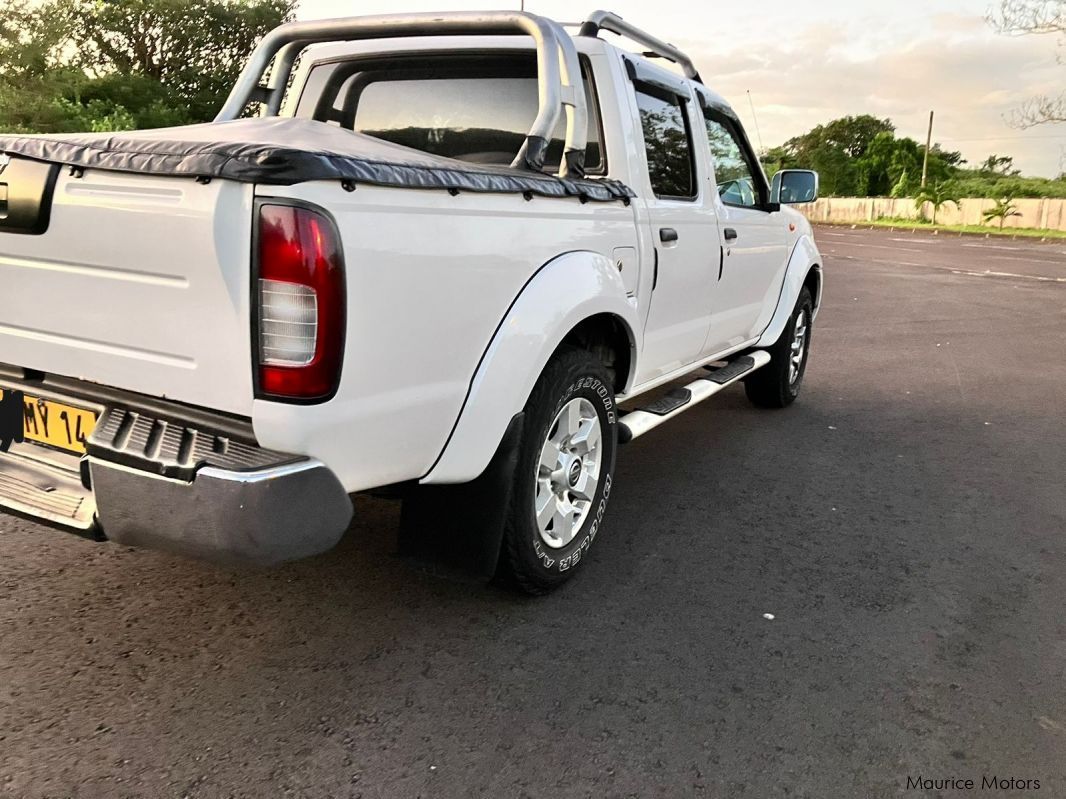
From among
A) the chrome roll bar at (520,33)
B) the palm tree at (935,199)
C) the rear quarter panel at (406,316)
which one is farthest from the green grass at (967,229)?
the rear quarter panel at (406,316)

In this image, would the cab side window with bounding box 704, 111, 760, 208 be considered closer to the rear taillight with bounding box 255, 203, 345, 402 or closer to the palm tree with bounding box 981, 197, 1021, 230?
the rear taillight with bounding box 255, 203, 345, 402

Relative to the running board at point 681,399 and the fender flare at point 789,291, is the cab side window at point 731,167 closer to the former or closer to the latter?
the fender flare at point 789,291

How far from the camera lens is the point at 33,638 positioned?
289 cm

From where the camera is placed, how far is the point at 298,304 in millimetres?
2148

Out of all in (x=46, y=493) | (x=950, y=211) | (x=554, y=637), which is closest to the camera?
(x=46, y=493)

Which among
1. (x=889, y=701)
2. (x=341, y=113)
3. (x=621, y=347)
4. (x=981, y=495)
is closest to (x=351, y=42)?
(x=341, y=113)

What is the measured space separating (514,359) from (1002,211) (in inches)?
1768

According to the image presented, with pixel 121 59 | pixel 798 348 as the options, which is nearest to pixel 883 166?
pixel 121 59

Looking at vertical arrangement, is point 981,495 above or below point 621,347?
below

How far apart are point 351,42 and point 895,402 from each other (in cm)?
463

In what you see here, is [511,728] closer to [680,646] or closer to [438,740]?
[438,740]

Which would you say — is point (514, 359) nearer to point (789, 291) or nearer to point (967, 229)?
point (789, 291)

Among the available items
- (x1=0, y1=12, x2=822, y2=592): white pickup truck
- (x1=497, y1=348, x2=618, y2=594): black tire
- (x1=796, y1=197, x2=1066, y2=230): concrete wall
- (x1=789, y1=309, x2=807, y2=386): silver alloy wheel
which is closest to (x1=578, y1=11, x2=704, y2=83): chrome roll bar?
(x1=0, y1=12, x2=822, y2=592): white pickup truck

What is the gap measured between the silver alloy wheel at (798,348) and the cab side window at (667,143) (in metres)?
2.15
